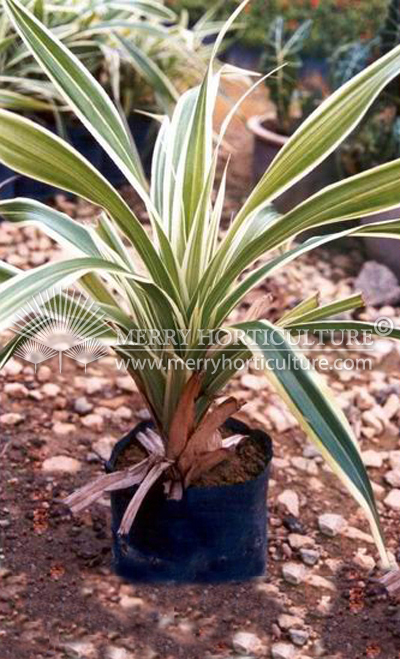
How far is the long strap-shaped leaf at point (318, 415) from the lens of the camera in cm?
126

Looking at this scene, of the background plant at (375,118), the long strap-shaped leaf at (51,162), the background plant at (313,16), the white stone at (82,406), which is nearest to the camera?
the long strap-shaped leaf at (51,162)

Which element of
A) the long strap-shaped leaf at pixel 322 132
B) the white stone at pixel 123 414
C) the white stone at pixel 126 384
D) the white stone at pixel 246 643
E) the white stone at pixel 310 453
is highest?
the long strap-shaped leaf at pixel 322 132

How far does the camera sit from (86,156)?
3.23 metres

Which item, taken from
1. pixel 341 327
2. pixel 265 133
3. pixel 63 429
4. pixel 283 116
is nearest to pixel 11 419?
pixel 63 429

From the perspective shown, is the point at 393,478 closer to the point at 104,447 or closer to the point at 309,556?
the point at 309,556

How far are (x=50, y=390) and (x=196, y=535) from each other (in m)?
0.73

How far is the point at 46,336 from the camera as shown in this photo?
5.51 feet

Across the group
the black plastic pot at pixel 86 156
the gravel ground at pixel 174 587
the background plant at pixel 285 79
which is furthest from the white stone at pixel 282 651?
the background plant at pixel 285 79

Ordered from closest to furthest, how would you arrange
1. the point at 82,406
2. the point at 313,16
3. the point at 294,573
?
1. the point at 294,573
2. the point at 82,406
3. the point at 313,16

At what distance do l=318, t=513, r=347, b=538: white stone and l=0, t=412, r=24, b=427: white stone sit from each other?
0.67m

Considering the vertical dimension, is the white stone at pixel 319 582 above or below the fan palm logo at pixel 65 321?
below

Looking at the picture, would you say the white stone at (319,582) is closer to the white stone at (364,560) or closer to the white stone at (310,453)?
the white stone at (364,560)

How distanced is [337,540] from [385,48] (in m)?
1.72

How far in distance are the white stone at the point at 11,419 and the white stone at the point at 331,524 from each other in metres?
0.67
